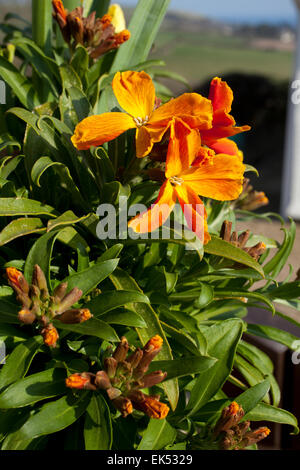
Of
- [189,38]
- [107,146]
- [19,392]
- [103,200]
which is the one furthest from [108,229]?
[189,38]

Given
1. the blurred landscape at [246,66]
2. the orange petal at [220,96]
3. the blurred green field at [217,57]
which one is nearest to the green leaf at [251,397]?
the orange petal at [220,96]

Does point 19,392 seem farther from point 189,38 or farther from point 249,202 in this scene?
point 189,38

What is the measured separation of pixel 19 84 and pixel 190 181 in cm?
47

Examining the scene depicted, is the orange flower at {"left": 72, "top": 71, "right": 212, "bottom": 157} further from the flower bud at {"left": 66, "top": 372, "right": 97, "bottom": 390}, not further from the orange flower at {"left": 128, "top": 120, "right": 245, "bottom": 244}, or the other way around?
the flower bud at {"left": 66, "top": 372, "right": 97, "bottom": 390}

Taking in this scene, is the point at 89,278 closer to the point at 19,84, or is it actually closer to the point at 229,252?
the point at 229,252

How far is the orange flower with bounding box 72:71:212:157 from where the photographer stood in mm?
720

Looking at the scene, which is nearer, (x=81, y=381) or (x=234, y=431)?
(x=81, y=381)

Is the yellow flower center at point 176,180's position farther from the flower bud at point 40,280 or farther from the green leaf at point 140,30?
the green leaf at point 140,30

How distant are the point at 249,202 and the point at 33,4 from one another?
650 mm

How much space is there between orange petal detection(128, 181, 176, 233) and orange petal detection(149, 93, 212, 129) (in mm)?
90

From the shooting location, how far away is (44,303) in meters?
0.75

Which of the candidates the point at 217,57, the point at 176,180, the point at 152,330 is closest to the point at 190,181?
the point at 176,180

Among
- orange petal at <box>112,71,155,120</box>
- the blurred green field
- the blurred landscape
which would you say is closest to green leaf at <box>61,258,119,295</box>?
orange petal at <box>112,71,155,120</box>

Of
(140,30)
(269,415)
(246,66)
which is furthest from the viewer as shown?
(246,66)
